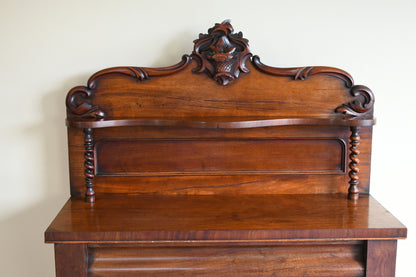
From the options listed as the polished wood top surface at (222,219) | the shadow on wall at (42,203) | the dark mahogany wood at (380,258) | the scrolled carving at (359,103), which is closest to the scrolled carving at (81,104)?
the shadow on wall at (42,203)

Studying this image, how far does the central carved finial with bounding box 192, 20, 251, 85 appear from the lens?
5.20 feet

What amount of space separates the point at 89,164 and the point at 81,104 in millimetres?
240

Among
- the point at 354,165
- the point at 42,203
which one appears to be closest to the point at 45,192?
the point at 42,203

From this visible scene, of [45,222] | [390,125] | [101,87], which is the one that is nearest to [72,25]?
[101,87]

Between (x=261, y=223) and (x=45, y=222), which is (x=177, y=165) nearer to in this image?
(x=261, y=223)

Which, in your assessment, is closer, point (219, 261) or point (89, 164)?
point (219, 261)

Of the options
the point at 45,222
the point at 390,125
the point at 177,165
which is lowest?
the point at 45,222

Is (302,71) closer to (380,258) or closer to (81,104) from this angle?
(380,258)

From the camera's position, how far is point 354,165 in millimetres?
1613

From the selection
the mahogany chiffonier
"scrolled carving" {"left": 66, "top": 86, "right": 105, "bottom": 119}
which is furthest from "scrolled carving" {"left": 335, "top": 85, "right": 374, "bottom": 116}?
"scrolled carving" {"left": 66, "top": 86, "right": 105, "bottom": 119}

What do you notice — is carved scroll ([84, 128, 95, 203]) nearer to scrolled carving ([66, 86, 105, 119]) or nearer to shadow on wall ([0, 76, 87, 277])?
scrolled carving ([66, 86, 105, 119])

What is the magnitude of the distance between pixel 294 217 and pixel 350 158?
0.37 m

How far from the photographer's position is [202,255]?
137 centimetres

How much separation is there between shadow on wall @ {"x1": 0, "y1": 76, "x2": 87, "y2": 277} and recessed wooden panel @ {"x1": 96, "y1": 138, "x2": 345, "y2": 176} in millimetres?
212
